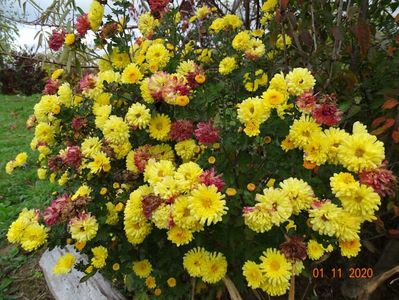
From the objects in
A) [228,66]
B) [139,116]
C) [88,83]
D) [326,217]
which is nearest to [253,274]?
[326,217]

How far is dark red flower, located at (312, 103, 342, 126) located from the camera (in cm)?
126

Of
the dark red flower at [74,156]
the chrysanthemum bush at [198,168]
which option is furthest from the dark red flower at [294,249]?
the dark red flower at [74,156]

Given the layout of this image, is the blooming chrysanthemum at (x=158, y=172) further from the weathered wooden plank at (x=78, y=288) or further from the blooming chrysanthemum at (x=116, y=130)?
the weathered wooden plank at (x=78, y=288)

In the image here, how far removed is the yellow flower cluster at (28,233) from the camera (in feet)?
5.20

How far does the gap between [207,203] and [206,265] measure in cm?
34

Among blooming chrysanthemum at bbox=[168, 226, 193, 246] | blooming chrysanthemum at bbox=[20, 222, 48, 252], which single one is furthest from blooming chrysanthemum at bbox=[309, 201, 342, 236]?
blooming chrysanthemum at bbox=[20, 222, 48, 252]

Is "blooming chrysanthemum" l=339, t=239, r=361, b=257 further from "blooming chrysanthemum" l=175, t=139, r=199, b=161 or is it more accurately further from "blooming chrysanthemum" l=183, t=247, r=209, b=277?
"blooming chrysanthemum" l=175, t=139, r=199, b=161

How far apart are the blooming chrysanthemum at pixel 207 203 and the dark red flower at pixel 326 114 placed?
35 centimetres

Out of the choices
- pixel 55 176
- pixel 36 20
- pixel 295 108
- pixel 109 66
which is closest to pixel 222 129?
pixel 295 108

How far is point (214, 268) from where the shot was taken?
1445 millimetres

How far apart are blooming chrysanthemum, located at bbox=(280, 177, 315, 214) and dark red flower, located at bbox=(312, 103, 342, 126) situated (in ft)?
0.61

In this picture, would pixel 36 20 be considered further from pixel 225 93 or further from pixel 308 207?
pixel 308 207

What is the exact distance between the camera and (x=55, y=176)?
2.05 m

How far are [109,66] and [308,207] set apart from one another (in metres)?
1.17
